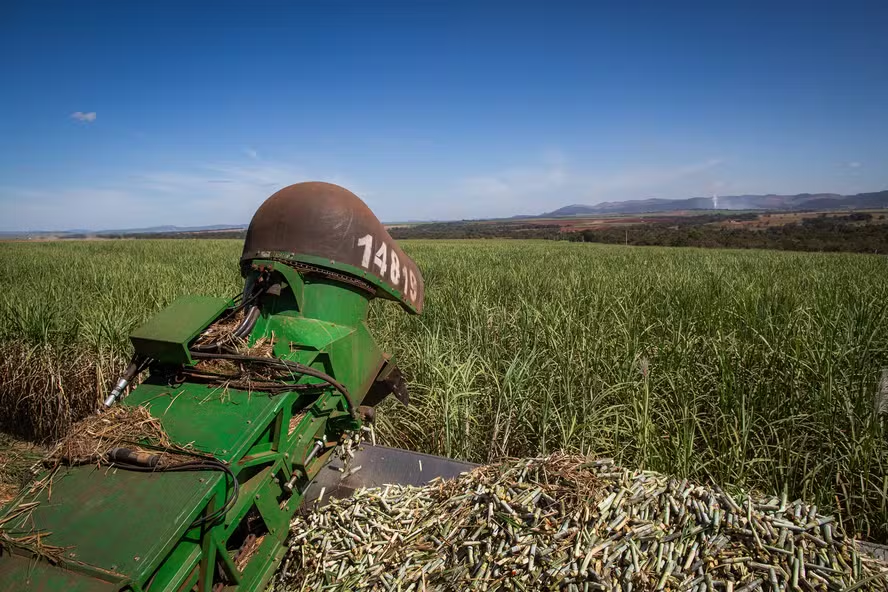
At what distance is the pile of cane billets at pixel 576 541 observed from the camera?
149cm

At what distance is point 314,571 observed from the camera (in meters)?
1.84

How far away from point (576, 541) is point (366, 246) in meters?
1.49

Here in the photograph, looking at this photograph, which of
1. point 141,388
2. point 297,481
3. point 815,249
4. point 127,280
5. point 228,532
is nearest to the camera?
point 228,532

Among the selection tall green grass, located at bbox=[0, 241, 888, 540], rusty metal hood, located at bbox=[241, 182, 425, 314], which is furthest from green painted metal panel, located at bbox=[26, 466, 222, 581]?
tall green grass, located at bbox=[0, 241, 888, 540]

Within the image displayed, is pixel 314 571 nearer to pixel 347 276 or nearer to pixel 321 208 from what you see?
pixel 347 276

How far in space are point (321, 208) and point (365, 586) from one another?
1.55 metres

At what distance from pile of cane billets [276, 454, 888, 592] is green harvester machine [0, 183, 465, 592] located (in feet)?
0.98

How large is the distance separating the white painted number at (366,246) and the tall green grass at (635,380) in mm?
1254

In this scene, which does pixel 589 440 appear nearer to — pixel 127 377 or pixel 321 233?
pixel 321 233

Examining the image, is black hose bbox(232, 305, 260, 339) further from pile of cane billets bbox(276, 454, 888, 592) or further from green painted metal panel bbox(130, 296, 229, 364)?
pile of cane billets bbox(276, 454, 888, 592)

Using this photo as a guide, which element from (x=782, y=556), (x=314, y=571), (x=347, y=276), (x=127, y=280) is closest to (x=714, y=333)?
(x=782, y=556)

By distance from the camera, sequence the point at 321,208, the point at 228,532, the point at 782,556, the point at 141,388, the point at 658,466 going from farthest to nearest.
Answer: the point at 658,466 → the point at 321,208 → the point at 141,388 → the point at 782,556 → the point at 228,532

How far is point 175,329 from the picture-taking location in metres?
1.62

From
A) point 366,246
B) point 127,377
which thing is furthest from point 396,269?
point 127,377
